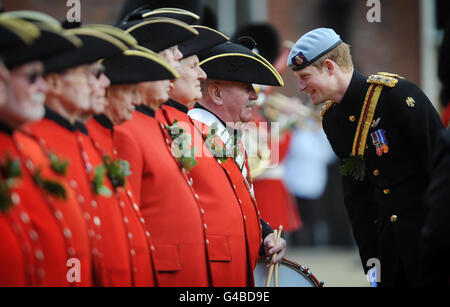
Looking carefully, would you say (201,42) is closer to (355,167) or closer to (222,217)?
(222,217)

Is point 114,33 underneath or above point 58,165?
above

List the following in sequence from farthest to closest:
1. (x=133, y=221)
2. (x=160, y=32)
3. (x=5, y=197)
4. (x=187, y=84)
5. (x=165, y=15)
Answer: (x=187, y=84) → (x=165, y=15) → (x=160, y=32) → (x=133, y=221) → (x=5, y=197)

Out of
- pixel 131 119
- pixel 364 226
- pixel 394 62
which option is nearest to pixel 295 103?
pixel 394 62

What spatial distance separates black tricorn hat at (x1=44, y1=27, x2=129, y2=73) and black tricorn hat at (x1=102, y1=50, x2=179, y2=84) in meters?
0.22

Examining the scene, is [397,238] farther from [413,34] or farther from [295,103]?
[413,34]

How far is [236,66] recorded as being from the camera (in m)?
5.77

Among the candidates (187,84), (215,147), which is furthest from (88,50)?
(215,147)

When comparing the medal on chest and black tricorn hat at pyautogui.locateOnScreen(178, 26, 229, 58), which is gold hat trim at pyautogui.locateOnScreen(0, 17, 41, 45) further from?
the medal on chest

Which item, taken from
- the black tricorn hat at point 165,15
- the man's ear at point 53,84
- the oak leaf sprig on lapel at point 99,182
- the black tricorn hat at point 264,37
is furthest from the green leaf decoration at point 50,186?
the black tricorn hat at point 264,37

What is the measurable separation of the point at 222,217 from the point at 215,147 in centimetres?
44

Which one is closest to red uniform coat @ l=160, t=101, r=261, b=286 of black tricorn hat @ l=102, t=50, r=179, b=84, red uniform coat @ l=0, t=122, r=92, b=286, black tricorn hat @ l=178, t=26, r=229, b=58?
black tricorn hat @ l=178, t=26, r=229, b=58

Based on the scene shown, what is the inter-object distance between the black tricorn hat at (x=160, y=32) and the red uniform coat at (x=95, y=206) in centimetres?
85

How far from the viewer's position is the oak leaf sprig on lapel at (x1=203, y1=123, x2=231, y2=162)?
5.36 metres

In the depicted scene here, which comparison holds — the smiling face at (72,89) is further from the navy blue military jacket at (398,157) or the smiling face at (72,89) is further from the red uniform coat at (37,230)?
the navy blue military jacket at (398,157)
